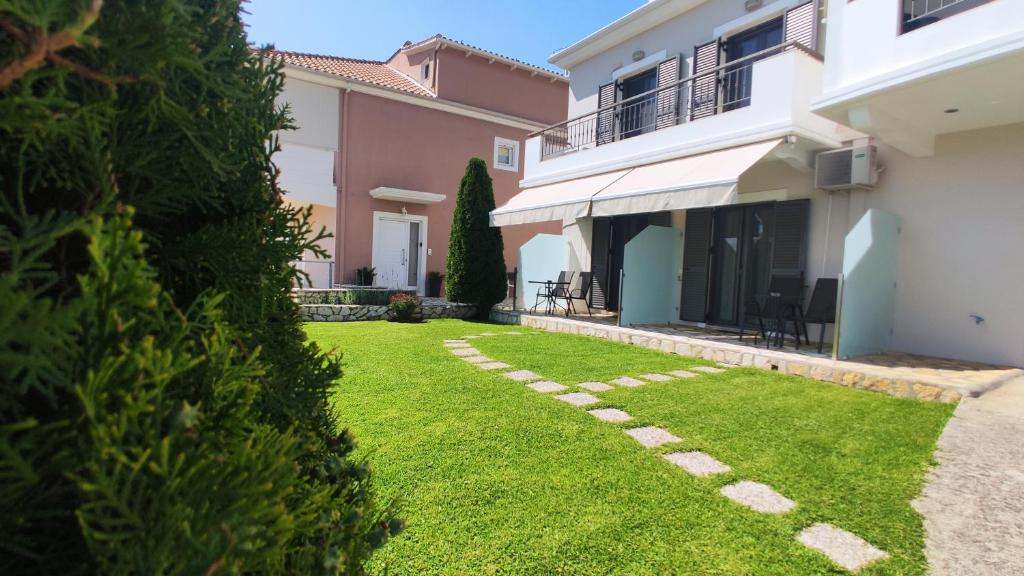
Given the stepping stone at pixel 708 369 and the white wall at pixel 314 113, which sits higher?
the white wall at pixel 314 113

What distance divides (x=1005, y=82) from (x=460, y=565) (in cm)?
908

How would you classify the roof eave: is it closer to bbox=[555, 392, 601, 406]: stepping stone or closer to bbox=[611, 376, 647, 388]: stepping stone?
bbox=[611, 376, 647, 388]: stepping stone

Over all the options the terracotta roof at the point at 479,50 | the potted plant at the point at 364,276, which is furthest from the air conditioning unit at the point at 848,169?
the terracotta roof at the point at 479,50

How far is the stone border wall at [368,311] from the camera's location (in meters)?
15.3

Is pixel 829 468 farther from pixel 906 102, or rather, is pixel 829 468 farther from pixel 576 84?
pixel 576 84

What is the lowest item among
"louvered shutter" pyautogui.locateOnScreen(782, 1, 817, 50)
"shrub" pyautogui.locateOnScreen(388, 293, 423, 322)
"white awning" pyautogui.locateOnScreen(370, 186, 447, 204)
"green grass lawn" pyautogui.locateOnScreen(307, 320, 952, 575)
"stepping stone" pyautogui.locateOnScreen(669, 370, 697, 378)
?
"green grass lawn" pyautogui.locateOnScreen(307, 320, 952, 575)

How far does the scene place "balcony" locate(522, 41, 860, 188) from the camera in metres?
9.58

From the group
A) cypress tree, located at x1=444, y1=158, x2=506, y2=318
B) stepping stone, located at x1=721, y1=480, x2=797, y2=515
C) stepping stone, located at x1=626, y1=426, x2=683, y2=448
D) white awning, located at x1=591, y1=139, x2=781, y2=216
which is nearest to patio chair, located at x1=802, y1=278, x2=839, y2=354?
white awning, located at x1=591, y1=139, x2=781, y2=216

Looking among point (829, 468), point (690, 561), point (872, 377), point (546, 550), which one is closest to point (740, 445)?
point (829, 468)

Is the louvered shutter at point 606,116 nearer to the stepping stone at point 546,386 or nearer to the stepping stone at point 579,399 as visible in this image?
the stepping stone at point 546,386

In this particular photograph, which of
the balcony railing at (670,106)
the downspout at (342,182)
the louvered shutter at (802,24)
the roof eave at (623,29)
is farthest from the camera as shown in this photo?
the downspout at (342,182)

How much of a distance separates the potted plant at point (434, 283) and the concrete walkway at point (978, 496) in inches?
720

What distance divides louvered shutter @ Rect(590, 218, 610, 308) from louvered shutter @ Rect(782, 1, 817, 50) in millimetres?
6762

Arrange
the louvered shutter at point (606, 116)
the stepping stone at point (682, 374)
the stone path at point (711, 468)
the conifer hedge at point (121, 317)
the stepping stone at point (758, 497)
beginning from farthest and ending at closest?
the louvered shutter at point (606, 116), the stepping stone at point (682, 374), the stepping stone at point (758, 497), the stone path at point (711, 468), the conifer hedge at point (121, 317)
